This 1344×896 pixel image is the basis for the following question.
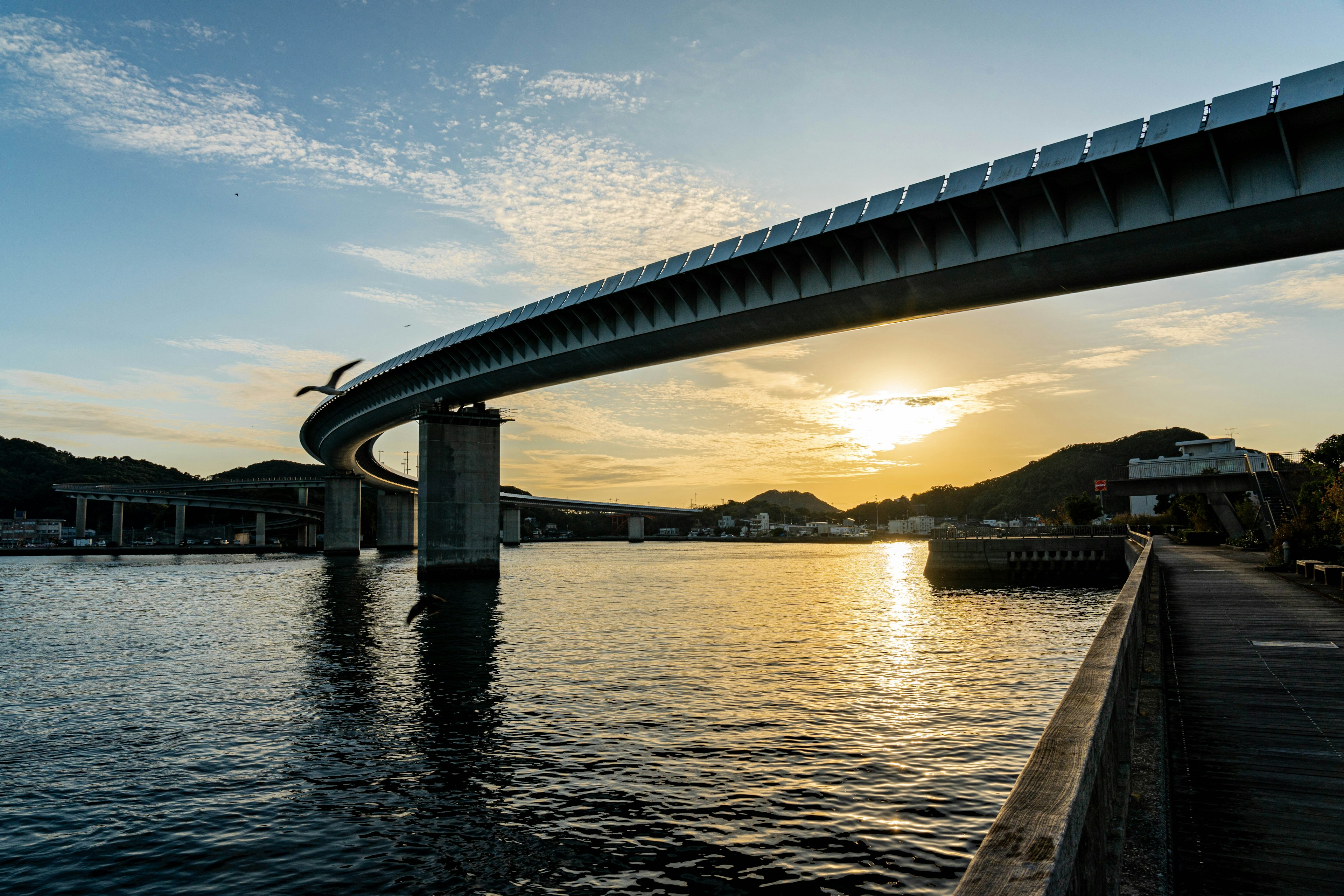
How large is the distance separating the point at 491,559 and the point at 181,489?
11502 cm

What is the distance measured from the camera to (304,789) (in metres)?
13.5

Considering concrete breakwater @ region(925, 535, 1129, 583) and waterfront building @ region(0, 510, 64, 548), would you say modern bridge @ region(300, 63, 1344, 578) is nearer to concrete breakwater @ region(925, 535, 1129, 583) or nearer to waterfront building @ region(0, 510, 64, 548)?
concrete breakwater @ region(925, 535, 1129, 583)

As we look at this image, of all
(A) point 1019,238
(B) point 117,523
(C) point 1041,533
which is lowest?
(C) point 1041,533

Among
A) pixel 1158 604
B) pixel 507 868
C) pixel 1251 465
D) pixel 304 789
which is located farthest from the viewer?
pixel 1251 465

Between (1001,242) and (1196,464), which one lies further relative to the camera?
(1196,464)

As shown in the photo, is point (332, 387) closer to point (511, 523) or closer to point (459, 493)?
point (459, 493)

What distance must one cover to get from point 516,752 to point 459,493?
4793 centimetres

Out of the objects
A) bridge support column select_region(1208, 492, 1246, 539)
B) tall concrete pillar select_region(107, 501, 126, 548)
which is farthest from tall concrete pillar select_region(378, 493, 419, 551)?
bridge support column select_region(1208, 492, 1246, 539)

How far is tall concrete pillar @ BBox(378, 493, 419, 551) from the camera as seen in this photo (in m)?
149

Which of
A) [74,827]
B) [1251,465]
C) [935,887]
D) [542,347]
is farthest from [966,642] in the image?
[1251,465]

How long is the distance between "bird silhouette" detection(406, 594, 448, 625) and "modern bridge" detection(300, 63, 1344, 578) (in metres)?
16.7

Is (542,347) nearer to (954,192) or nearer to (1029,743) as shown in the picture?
(954,192)

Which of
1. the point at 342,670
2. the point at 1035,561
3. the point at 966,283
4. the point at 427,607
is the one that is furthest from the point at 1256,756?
the point at 1035,561

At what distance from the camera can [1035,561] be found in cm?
6556
